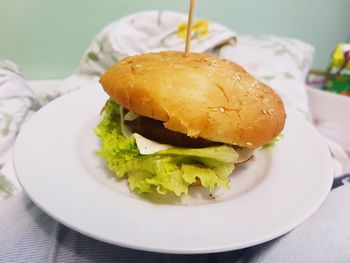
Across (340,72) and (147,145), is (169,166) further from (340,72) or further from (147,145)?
(340,72)

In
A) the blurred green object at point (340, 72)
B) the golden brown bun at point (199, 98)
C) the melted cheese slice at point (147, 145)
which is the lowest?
the blurred green object at point (340, 72)

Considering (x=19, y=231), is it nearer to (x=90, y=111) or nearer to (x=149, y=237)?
(x=149, y=237)

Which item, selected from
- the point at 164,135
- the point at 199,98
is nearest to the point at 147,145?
the point at 164,135

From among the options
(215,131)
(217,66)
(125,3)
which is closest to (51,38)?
(125,3)

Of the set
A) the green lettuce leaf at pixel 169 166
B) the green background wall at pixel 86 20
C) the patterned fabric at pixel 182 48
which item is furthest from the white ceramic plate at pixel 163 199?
the green background wall at pixel 86 20

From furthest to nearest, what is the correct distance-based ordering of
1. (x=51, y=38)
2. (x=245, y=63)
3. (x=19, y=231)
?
(x=51, y=38) → (x=245, y=63) → (x=19, y=231)

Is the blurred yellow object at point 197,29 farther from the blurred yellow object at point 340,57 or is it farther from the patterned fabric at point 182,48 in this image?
the blurred yellow object at point 340,57
